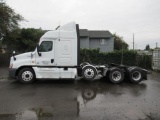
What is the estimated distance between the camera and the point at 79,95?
27.2ft

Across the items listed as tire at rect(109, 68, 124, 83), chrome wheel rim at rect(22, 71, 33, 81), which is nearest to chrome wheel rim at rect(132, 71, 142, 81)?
tire at rect(109, 68, 124, 83)

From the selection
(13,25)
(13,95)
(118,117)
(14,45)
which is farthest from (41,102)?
→ (14,45)

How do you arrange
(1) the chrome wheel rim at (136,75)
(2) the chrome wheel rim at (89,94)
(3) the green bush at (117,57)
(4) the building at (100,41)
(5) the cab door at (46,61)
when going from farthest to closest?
1. (4) the building at (100,41)
2. (3) the green bush at (117,57)
3. (1) the chrome wheel rim at (136,75)
4. (5) the cab door at (46,61)
5. (2) the chrome wheel rim at (89,94)

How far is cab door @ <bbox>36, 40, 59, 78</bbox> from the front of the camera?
426 inches

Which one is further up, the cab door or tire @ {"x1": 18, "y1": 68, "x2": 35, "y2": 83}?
the cab door

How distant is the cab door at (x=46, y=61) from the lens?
1083 centimetres

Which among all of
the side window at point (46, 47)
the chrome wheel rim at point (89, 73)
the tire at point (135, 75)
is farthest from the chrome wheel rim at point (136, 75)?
the side window at point (46, 47)

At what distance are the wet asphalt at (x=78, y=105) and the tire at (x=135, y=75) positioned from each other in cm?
252

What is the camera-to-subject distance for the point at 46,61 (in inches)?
427

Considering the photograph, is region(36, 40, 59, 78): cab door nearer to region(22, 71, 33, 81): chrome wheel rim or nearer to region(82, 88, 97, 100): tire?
region(22, 71, 33, 81): chrome wheel rim

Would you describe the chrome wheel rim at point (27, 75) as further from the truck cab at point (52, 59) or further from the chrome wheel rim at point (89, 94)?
the chrome wheel rim at point (89, 94)

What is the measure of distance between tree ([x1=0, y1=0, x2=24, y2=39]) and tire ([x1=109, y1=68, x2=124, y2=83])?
613 inches

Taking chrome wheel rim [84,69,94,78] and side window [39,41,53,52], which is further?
chrome wheel rim [84,69,94,78]

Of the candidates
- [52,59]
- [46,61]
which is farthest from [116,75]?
[46,61]
